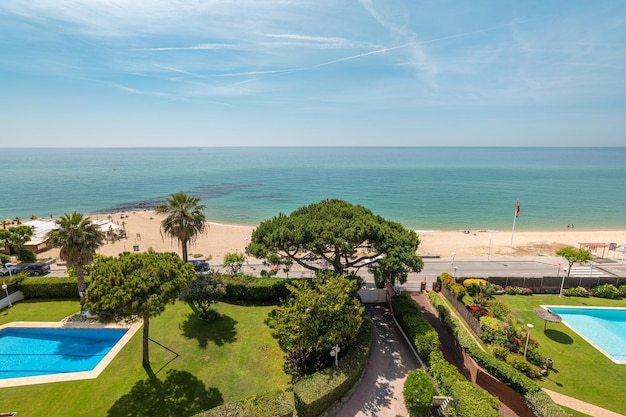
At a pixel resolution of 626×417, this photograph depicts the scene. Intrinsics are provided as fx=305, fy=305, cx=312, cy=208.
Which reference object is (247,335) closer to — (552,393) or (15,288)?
(552,393)

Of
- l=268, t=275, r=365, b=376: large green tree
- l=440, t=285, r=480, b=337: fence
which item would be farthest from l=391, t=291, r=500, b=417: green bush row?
l=440, t=285, r=480, b=337: fence

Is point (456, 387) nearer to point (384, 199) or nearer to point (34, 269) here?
point (34, 269)

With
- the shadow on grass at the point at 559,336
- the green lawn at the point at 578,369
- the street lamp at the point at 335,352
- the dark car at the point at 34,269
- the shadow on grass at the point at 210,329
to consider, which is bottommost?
the dark car at the point at 34,269

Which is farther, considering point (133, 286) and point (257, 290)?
point (257, 290)

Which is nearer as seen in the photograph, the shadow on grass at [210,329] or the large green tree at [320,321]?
the large green tree at [320,321]

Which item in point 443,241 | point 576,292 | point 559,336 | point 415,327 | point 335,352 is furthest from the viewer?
point 443,241

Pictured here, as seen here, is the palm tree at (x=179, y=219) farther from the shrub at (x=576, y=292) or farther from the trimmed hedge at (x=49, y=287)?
the shrub at (x=576, y=292)

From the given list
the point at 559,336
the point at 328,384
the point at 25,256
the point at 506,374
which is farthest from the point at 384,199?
the point at 328,384

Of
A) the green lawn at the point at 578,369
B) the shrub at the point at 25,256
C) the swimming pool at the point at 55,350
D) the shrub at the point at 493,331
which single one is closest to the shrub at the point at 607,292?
the green lawn at the point at 578,369
